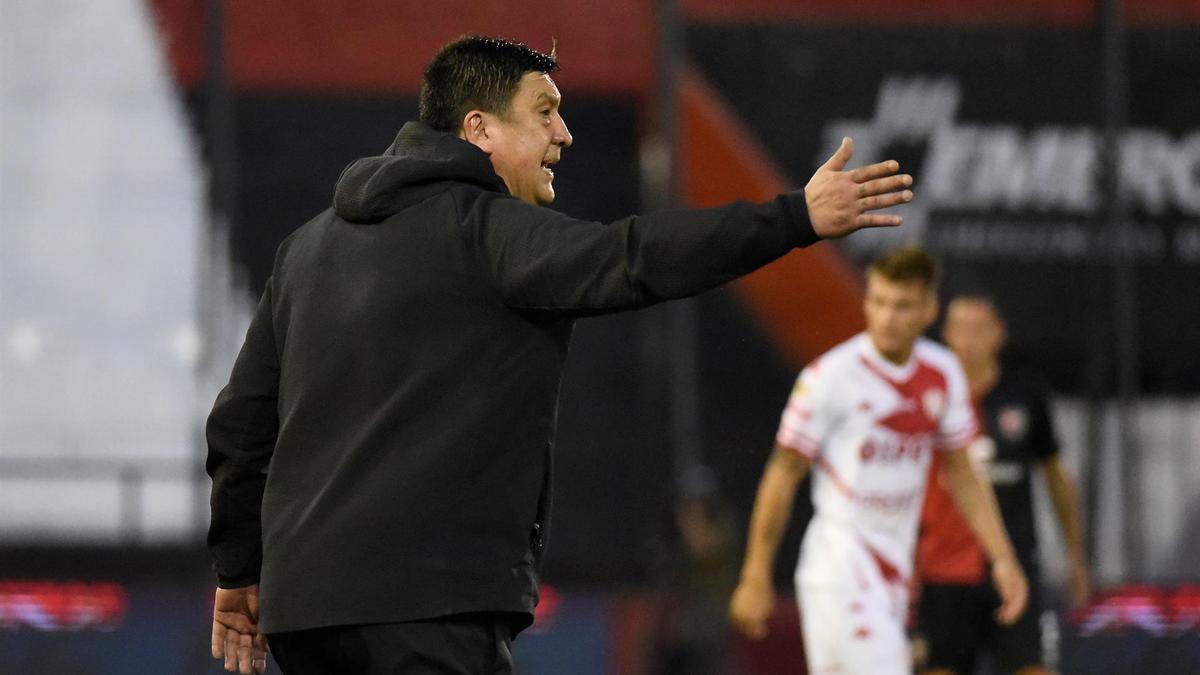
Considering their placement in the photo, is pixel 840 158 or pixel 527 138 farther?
pixel 527 138

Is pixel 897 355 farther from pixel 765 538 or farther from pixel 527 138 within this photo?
pixel 527 138

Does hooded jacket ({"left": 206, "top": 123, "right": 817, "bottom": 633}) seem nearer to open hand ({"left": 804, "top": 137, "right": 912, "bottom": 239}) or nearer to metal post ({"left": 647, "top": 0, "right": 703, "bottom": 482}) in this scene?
open hand ({"left": 804, "top": 137, "right": 912, "bottom": 239})

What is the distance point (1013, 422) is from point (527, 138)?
15.4 feet

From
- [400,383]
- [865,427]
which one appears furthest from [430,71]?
[865,427]

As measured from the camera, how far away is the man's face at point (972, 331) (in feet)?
26.0

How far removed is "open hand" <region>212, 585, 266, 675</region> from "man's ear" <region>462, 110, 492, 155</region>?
93 cm

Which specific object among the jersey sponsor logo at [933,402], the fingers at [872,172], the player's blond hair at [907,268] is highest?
the fingers at [872,172]

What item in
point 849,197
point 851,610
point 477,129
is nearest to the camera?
point 849,197

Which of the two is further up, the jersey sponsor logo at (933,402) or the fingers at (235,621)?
the jersey sponsor logo at (933,402)

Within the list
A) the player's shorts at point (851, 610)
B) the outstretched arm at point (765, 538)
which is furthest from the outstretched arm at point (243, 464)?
the player's shorts at point (851, 610)

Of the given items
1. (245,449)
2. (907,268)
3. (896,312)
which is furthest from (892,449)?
(245,449)

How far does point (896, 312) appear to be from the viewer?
6.70 meters

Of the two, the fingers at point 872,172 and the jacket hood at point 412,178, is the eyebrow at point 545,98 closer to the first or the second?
the jacket hood at point 412,178

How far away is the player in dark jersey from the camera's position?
7.68 meters
